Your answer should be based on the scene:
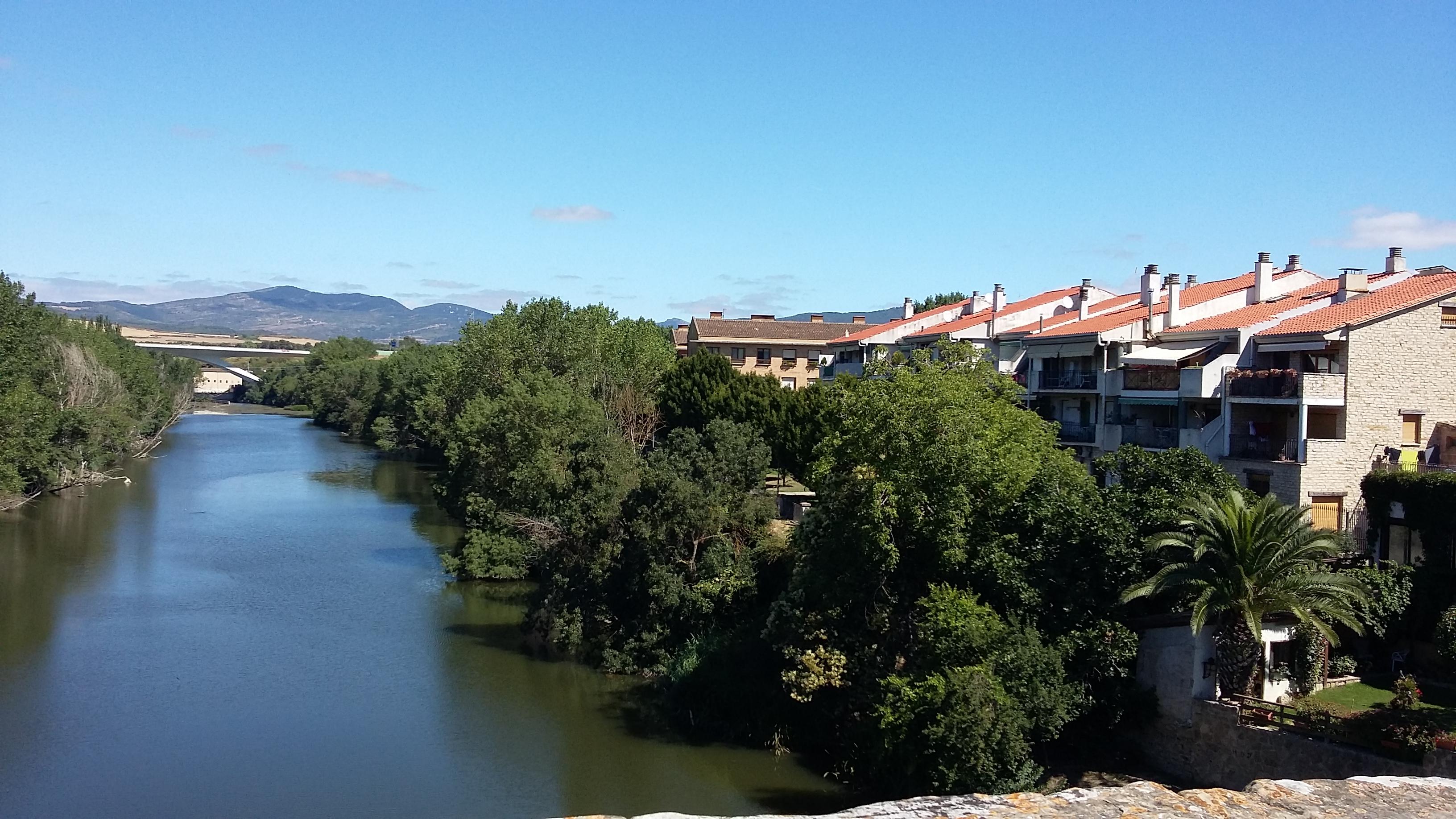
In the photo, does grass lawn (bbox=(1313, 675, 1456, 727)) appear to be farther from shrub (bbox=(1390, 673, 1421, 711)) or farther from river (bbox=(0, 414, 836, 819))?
river (bbox=(0, 414, 836, 819))

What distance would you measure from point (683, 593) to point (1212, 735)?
44.3ft

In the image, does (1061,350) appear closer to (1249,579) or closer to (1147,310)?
(1147,310)

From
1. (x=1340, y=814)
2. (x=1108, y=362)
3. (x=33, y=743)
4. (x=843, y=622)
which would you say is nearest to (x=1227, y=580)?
(x=843, y=622)

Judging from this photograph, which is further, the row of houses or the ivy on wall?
the row of houses

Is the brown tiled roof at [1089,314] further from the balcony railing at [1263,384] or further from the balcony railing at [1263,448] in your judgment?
the balcony railing at [1263,448]

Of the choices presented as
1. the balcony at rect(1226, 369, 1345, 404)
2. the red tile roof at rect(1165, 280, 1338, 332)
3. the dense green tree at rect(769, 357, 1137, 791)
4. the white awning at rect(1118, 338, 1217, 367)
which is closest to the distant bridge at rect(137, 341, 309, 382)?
the white awning at rect(1118, 338, 1217, 367)

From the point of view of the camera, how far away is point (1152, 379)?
110 ft

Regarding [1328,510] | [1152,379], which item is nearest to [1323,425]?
[1328,510]

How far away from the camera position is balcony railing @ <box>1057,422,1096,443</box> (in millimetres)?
36406

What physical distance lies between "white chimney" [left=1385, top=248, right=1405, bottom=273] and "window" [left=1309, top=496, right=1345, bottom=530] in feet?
41.7

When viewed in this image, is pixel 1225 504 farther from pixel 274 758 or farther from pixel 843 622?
pixel 274 758

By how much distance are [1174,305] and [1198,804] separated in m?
28.1

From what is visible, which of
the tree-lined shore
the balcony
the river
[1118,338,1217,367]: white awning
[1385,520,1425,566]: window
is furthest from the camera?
the tree-lined shore

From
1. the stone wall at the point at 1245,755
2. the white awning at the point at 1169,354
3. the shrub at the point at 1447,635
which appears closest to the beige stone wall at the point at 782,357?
the white awning at the point at 1169,354
